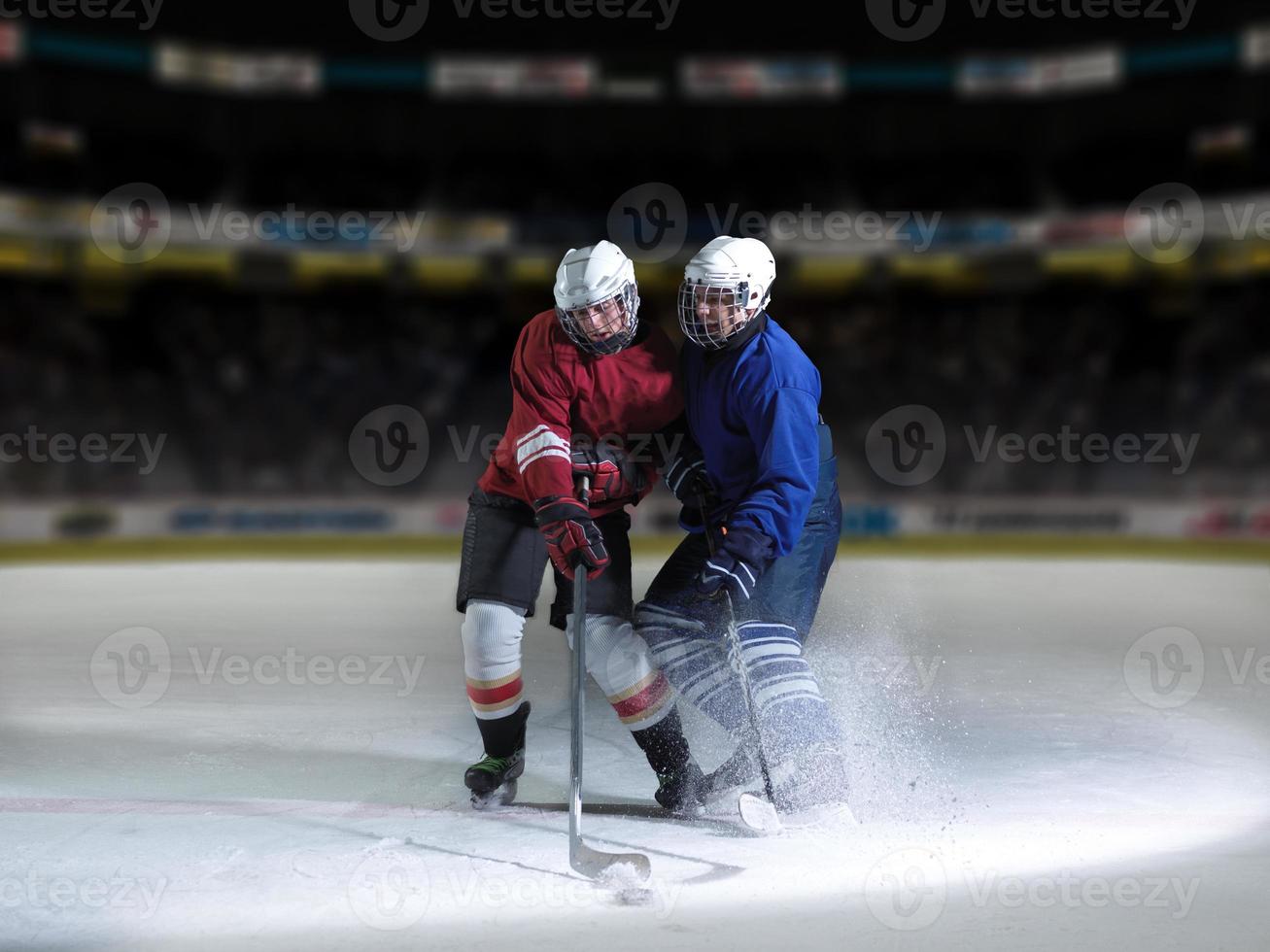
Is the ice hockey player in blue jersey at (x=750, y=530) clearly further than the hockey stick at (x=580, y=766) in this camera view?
Yes

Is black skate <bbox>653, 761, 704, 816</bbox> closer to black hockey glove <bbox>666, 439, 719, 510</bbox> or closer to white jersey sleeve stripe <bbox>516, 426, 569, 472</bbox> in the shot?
black hockey glove <bbox>666, 439, 719, 510</bbox>

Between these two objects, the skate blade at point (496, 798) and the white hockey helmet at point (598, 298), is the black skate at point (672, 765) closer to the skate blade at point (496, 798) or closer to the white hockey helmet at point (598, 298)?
the skate blade at point (496, 798)

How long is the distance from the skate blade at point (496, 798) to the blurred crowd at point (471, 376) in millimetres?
9134

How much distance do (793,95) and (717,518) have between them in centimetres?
1416

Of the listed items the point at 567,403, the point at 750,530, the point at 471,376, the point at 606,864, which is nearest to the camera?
the point at 606,864

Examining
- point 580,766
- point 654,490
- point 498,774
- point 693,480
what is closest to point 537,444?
point 693,480

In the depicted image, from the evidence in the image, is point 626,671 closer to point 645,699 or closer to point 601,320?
point 645,699

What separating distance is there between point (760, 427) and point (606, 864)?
1.24 meters

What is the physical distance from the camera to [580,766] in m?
3.50

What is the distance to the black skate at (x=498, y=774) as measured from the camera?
12.4 ft

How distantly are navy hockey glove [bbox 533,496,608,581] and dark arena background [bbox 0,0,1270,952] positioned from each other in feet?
2.23

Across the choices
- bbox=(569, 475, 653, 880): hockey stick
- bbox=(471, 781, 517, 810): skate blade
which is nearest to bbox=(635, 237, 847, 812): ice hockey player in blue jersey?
bbox=(569, 475, 653, 880): hockey stick

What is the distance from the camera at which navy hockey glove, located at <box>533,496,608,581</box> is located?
354 centimetres

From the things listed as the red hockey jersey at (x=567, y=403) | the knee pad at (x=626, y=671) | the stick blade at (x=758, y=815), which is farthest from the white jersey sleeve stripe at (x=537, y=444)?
the stick blade at (x=758, y=815)
